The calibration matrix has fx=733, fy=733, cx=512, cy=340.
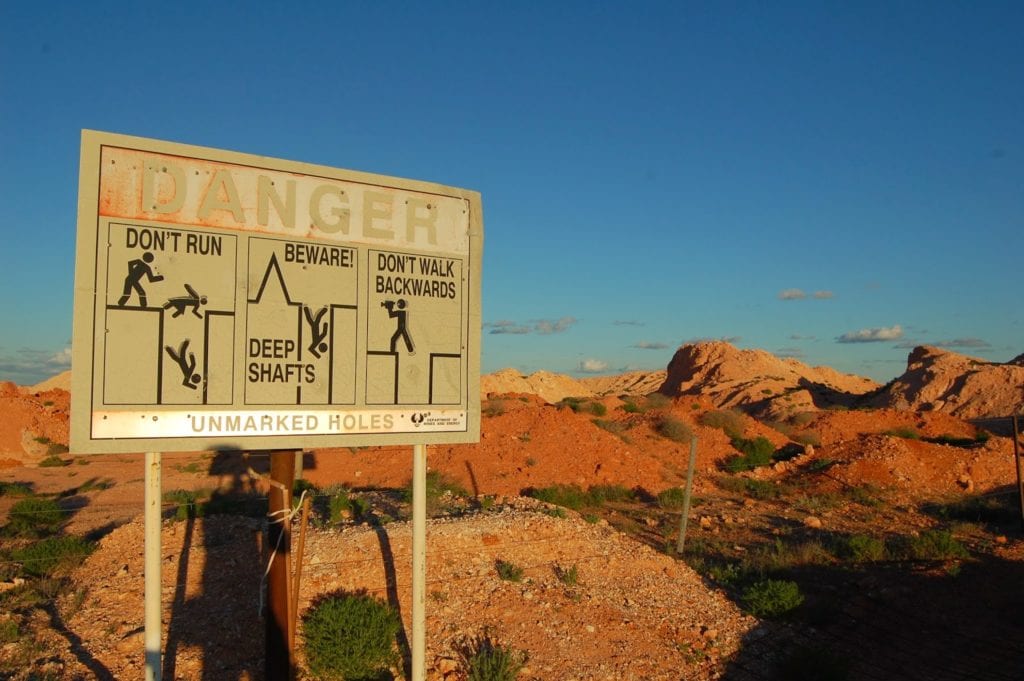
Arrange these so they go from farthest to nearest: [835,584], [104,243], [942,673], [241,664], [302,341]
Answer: [835,584], [942,673], [241,664], [302,341], [104,243]

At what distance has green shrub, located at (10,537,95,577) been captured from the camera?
10.6 metres

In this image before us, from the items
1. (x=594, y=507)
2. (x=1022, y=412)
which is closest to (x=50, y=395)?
(x=594, y=507)

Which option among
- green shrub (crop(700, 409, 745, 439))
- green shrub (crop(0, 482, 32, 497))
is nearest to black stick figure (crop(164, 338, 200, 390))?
green shrub (crop(0, 482, 32, 497))

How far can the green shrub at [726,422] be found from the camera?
28047 millimetres

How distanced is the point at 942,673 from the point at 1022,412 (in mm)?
40015

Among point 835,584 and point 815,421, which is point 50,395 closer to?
point 815,421

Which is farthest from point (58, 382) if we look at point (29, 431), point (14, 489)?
point (14, 489)

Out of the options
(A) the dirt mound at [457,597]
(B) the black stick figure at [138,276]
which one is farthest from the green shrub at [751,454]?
(B) the black stick figure at [138,276]

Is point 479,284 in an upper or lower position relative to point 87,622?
Result: upper

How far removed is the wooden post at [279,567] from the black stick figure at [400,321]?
3.93 feet

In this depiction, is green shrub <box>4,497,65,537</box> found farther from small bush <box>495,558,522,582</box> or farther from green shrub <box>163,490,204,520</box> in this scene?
small bush <box>495,558,522,582</box>

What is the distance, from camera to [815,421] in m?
32.1

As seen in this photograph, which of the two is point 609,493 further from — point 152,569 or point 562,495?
point 152,569

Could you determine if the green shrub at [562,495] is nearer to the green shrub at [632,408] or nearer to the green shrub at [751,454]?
the green shrub at [751,454]
